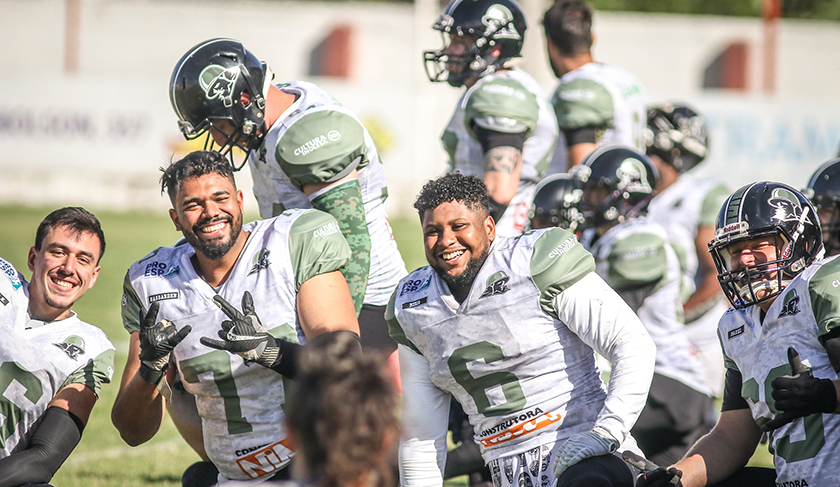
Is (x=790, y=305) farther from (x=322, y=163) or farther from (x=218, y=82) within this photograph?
(x=218, y=82)

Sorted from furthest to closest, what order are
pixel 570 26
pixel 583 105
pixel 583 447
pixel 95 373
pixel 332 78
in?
pixel 332 78
pixel 570 26
pixel 583 105
pixel 95 373
pixel 583 447

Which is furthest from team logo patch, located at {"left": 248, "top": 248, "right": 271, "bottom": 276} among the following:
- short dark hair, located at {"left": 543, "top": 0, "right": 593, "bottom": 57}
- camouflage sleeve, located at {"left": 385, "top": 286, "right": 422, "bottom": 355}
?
short dark hair, located at {"left": 543, "top": 0, "right": 593, "bottom": 57}

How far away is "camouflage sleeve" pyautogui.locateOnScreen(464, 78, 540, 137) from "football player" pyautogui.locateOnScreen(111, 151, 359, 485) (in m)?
1.44

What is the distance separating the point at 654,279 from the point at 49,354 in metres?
3.06

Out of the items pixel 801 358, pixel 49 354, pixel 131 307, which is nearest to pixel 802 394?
pixel 801 358

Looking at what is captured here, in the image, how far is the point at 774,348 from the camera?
3.22 metres

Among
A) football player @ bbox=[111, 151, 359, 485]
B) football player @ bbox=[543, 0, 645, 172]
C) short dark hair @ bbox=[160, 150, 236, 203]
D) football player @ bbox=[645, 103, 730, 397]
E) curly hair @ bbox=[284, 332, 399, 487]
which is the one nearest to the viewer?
curly hair @ bbox=[284, 332, 399, 487]

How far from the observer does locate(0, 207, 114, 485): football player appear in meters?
3.49

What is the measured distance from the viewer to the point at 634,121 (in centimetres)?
604

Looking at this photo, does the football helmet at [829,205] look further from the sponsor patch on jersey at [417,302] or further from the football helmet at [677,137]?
the football helmet at [677,137]

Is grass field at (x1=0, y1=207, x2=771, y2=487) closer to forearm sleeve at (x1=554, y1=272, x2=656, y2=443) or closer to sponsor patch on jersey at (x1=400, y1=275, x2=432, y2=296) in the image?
sponsor patch on jersey at (x1=400, y1=275, x2=432, y2=296)

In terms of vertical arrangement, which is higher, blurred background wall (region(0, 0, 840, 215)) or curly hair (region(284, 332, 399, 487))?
blurred background wall (region(0, 0, 840, 215))

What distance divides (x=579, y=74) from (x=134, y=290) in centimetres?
321

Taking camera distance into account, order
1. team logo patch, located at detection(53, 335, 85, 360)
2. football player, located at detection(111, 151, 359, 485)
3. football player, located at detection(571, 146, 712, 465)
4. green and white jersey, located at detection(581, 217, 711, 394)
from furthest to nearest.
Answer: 1. green and white jersey, located at detection(581, 217, 711, 394)
2. football player, located at detection(571, 146, 712, 465)
3. team logo patch, located at detection(53, 335, 85, 360)
4. football player, located at detection(111, 151, 359, 485)
